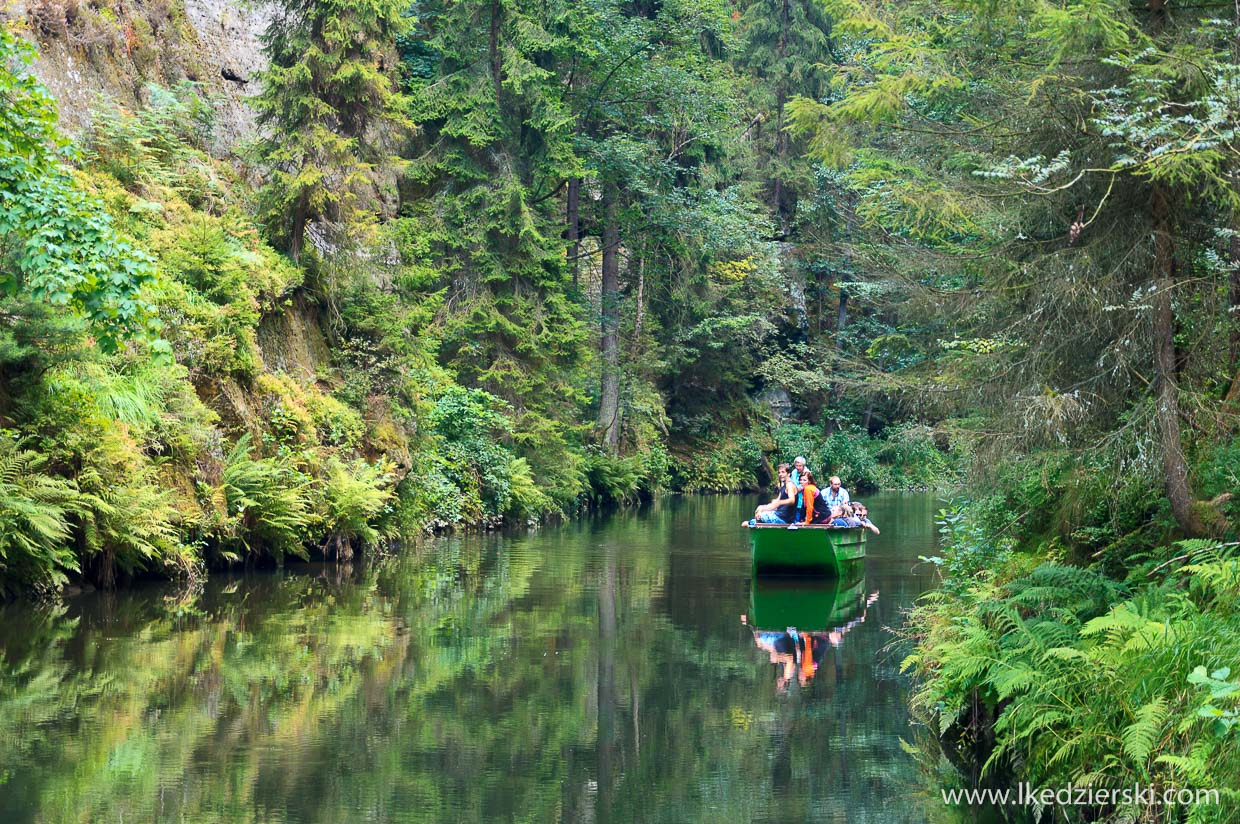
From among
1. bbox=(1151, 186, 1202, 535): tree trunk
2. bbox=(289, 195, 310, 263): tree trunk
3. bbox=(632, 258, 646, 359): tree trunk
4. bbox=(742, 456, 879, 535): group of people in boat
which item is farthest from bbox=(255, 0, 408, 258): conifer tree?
bbox=(632, 258, 646, 359): tree trunk

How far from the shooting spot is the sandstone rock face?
1997 centimetres

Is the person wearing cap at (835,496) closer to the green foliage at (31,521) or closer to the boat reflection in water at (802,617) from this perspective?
the boat reflection in water at (802,617)

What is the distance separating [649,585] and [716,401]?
27014 mm

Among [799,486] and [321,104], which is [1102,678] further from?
[321,104]

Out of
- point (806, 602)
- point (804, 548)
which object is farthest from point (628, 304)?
point (806, 602)

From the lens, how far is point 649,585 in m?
16.7

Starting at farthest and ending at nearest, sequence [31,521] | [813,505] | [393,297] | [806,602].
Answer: [393,297]
[813,505]
[806,602]
[31,521]

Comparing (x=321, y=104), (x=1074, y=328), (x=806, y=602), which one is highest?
(x=321, y=104)

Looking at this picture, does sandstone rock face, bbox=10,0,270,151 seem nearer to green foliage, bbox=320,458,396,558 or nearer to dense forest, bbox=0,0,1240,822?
dense forest, bbox=0,0,1240,822

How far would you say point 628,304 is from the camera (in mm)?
39094

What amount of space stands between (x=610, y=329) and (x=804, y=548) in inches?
677

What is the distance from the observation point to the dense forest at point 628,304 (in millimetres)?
7793

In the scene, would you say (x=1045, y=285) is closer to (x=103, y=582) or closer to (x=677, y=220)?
(x=103, y=582)

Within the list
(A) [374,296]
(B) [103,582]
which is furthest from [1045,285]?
(A) [374,296]
